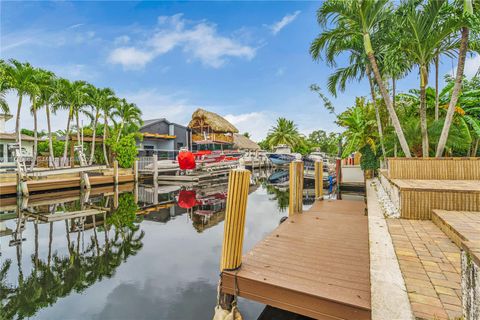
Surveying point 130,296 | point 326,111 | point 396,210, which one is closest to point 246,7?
point 326,111

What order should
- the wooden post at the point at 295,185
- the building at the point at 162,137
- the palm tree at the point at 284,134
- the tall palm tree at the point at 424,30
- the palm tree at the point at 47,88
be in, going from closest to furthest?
the wooden post at the point at 295,185 < the tall palm tree at the point at 424,30 < the palm tree at the point at 47,88 < the building at the point at 162,137 < the palm tree at the point at 284,134

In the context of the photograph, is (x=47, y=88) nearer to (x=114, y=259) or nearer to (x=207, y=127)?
(x=114, y=259)

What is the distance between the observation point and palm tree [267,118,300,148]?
129 ft

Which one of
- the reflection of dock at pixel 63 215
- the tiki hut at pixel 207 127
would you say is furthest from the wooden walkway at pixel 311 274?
the tiki hut at pixel 207 127

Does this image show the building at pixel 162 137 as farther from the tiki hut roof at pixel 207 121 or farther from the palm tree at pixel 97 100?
the palm tree at pixel 97 100

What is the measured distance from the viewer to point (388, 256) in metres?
2.42

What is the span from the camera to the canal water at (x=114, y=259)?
341cm

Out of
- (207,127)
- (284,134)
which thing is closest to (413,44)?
(207,127)

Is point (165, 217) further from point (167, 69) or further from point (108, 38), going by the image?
point (167, 69)

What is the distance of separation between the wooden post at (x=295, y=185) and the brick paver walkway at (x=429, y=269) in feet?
6.52

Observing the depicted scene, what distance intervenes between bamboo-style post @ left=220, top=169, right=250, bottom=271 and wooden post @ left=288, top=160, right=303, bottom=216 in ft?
8.71

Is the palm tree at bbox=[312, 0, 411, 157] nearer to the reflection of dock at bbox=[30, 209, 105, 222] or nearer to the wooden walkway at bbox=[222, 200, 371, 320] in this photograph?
the wooden walkway at bbox=[222, 200, 371, 320]

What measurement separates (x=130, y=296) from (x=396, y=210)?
444 cm

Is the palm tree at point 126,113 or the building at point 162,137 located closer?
the palm tree at point 126,113
